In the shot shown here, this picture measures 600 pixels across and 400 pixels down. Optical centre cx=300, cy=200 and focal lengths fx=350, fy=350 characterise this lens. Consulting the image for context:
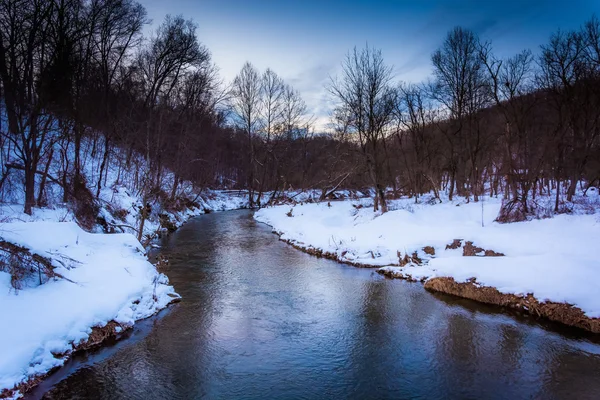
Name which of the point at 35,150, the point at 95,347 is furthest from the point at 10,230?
the point at 35,150

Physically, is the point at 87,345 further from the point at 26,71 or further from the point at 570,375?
the point at 26,71

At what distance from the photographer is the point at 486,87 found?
2477 cm

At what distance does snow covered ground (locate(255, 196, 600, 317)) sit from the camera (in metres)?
9.40

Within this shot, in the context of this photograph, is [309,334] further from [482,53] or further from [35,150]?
[482,53]

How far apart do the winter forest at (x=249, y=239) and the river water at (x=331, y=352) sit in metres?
0.07

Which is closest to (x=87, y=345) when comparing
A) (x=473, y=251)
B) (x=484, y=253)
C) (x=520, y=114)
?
(x=473, y=251)

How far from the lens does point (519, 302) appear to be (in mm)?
9773

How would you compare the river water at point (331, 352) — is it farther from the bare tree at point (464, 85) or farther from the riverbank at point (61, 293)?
the bare tree at point (464, 85)

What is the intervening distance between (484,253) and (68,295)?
1301 centimetres

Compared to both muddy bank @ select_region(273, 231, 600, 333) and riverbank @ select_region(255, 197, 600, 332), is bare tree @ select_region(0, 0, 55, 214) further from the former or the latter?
muddy bank @ select_region(273, 231, 600, 333)

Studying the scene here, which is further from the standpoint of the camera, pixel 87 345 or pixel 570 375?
pixel 87 345

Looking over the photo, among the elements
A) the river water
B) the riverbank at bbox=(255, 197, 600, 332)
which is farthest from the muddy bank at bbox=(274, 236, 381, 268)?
the river water

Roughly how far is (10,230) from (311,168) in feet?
136

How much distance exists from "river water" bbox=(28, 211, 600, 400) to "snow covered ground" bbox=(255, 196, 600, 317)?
41.6 inches
